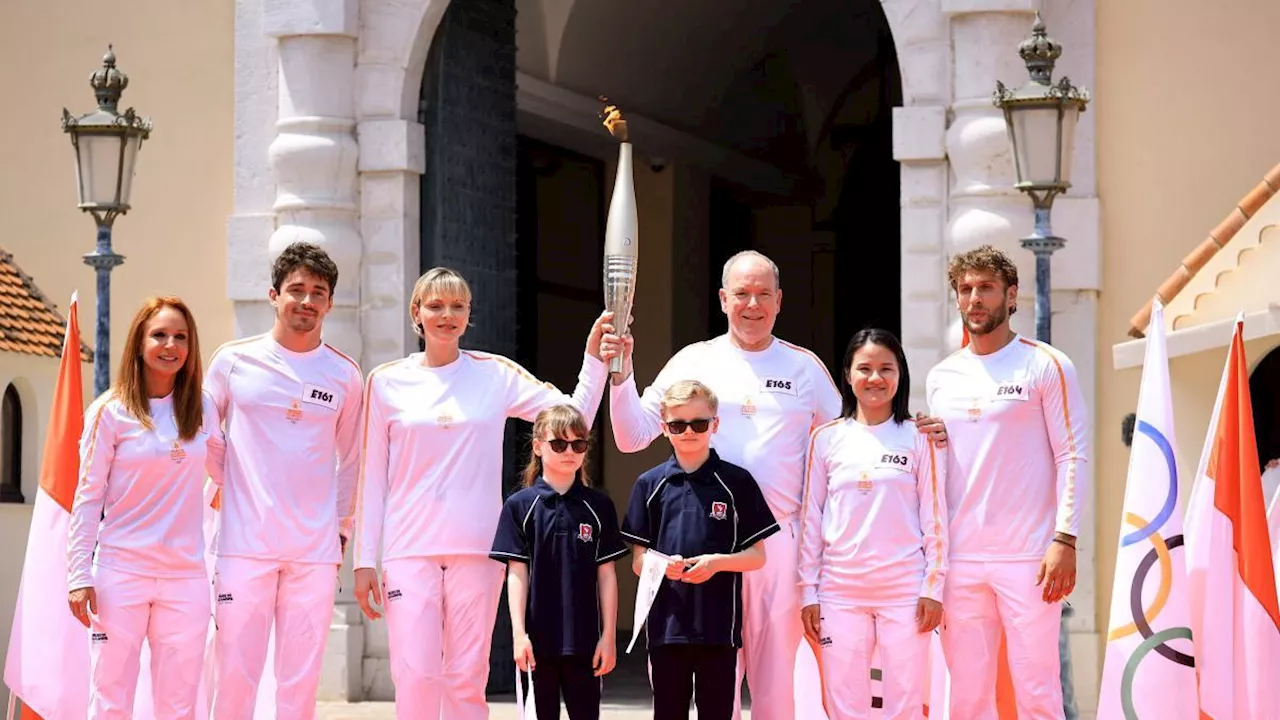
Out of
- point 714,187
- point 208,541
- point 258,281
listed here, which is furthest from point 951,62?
point 714,187

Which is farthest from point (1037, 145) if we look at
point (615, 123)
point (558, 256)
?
point (558, 256)

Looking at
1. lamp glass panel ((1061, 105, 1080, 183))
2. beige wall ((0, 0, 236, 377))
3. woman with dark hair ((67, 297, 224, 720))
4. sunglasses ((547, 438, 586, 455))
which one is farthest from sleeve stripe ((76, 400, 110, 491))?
beige wall ((0, 0, 236, 377))

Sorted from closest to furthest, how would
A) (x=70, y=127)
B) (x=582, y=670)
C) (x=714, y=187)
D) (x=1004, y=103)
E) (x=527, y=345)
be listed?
(x=582, y=670)
(x=1004, y=103)
(x=70, y=127)
(x=527, y=345)
(x=714, y=187)

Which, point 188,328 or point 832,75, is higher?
point 832,75

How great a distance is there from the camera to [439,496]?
7578 millimetres

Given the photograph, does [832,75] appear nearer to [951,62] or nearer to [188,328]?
[951,62]

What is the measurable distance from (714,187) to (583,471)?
36.9ft

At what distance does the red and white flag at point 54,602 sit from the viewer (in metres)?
9.01

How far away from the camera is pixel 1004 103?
1001 centimetres

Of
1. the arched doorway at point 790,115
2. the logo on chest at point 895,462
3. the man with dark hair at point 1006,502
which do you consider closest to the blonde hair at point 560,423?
the logo on chest at point 895,462

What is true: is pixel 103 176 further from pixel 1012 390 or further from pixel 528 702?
pixel 1012 390

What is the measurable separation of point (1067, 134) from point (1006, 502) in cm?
315

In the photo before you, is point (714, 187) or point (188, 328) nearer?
point (188, 328)

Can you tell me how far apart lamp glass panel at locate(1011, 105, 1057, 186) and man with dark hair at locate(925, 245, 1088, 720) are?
2.53 metres
